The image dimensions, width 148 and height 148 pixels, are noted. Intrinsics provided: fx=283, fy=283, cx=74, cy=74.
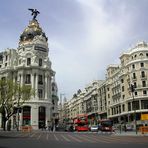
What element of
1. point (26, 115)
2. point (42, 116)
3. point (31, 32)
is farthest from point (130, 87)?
point (31, 32)

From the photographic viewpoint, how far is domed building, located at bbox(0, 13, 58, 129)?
86.2 meters

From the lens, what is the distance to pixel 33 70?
90.3 metres

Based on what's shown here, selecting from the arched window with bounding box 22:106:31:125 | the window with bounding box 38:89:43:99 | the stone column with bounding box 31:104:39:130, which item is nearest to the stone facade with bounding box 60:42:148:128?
the window with bounding box 38:89:43:99

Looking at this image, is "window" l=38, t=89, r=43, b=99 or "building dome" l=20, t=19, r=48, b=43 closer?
"window" l=38, t=89, r=43, b=99

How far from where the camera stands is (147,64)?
8038cm

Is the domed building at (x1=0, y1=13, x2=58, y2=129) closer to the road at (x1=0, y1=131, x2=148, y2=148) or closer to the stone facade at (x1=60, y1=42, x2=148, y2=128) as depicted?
the stone facade at (x1=60, y1=42, x2=148, y2=128)

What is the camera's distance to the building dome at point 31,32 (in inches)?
3812

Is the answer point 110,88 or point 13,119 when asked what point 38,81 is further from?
point 110,88

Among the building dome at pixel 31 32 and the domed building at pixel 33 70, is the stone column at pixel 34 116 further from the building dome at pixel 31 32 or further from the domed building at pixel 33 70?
the building dome at pixel 31 32

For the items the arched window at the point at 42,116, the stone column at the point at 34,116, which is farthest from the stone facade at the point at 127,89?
the stone column at the point at 34,116

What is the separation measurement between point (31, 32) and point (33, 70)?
15281 millimetres

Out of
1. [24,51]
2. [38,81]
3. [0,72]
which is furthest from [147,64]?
[0,72]

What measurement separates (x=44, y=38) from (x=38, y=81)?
16.3m

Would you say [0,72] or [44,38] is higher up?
[44,38]
